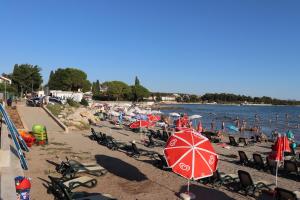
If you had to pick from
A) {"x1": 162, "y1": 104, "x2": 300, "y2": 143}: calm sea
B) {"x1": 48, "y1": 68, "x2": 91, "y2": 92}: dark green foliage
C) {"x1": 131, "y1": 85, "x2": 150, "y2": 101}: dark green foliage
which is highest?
{"x1": 48, "y1": 68, "x2": 91, "y2": 92}: dark green foliage

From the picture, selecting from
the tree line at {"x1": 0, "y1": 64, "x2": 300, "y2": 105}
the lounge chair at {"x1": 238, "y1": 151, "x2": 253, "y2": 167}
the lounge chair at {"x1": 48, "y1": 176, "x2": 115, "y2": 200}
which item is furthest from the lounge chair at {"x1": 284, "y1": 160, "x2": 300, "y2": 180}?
the tree line at {"x1": 0, "y1": 64, "x2": 300, "y2": 105}

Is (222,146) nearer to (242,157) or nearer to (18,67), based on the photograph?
(242,157)

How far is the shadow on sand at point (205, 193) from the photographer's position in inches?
437

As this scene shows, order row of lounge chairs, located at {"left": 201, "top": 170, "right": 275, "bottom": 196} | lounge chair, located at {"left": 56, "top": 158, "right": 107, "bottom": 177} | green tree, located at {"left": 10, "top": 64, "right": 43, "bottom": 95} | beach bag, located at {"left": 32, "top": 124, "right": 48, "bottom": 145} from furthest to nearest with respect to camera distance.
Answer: green tree, located at {"left": 10, "top": 64, "right": 43, "bottom": 95} → beach bag, located at {"left": 32, "top": 124, "right": 48, "bottom": 145} → lounge chair, located at {"left": 56, "top": 158, "right": 107, "bottom": 177} → row of lounge chairs, located at {"left": 201, "top": 170, "right": 275, "bottom": 196}

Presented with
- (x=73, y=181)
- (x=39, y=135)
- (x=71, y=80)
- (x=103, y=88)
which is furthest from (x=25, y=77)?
(x=103, y=88)

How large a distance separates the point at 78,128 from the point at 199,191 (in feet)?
63.3

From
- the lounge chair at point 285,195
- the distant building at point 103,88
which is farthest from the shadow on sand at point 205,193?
the distant building at point 103,88

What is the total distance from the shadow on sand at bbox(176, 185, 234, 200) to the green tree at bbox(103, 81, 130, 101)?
12130 centimetres

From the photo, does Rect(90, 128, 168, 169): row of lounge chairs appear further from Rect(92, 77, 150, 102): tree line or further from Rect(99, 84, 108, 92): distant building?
Rect(99, 84, 108, 92): distant building

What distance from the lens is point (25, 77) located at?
72500 mm

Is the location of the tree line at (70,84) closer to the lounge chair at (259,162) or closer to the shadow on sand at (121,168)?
the shadow on sand at (121,168)

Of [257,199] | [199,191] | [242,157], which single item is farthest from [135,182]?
[242,157]

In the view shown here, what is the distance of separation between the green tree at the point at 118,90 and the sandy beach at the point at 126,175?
112415mm

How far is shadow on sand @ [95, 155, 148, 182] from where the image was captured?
13.3m
